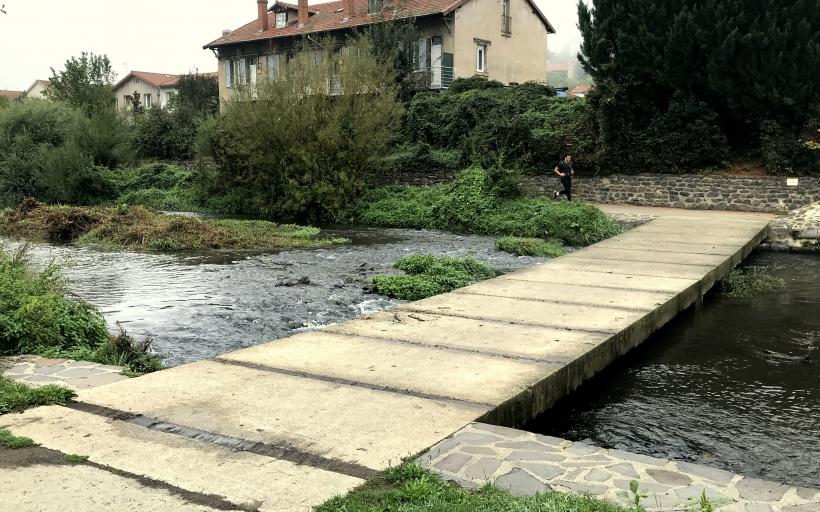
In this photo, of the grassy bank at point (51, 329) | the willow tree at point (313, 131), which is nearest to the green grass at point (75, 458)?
the grassy bank at point (51, 329)

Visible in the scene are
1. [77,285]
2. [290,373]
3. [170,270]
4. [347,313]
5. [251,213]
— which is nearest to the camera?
[290,373]

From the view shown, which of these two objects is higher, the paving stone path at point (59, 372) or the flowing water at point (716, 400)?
the paving stone path at point (59, 372)

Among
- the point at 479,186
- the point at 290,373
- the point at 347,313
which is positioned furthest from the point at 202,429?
the point at 479,186

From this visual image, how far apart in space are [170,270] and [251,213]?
11624 mm

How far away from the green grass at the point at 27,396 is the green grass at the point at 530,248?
35.7ft

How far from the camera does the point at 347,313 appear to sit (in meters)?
9.40

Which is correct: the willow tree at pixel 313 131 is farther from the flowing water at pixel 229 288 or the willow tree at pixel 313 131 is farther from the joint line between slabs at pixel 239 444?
the joint line between slabs at pixel 239 444

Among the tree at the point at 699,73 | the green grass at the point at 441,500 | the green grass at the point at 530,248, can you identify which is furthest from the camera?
the tree at the point at 699,73

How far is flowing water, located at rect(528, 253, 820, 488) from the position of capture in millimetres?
5277

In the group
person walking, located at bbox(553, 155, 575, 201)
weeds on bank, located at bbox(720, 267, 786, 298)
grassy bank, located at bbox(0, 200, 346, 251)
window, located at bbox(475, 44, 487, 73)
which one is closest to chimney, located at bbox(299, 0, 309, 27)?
window, located at bbox(475, 44, 487, 73)

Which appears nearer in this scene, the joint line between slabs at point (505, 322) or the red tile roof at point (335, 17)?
the joint line between slabs at point (505, 322)

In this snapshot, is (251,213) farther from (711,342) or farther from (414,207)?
(711,342)

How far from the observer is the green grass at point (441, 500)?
130 inches

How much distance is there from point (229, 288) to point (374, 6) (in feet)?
90.1
